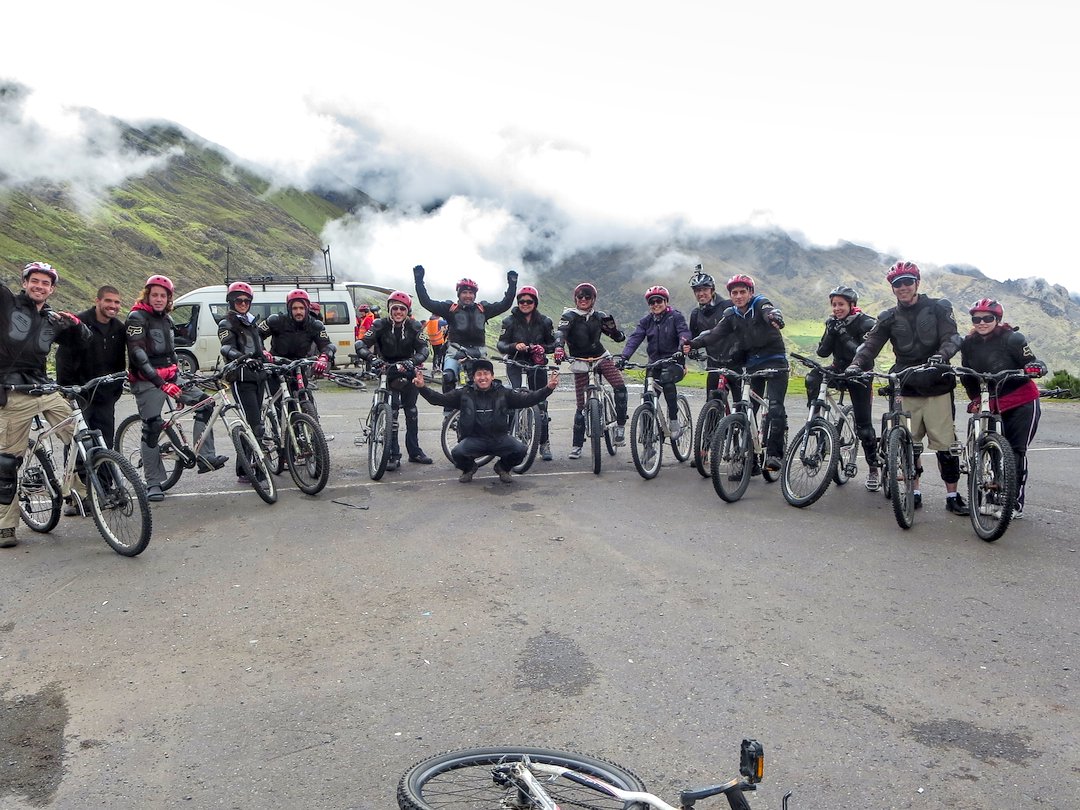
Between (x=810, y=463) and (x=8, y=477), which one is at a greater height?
(x=810, y=463)

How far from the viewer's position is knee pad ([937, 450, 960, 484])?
24.9 ft

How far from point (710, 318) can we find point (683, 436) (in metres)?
1.50

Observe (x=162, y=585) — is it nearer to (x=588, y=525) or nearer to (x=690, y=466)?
(x=588, y=525)

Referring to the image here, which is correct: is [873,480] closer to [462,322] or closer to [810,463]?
[810,463]

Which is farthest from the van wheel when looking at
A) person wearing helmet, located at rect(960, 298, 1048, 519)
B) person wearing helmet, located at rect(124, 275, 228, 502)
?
person wearing helmet, located at rect(960, 298, 1048, 519)

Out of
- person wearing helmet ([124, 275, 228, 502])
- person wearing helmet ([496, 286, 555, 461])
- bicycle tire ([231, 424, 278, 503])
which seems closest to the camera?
person wearing helmet ([124, 275, 228, 502])

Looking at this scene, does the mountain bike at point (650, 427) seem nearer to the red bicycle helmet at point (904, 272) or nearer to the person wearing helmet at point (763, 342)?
the person wearing helmet at point (763, 342)

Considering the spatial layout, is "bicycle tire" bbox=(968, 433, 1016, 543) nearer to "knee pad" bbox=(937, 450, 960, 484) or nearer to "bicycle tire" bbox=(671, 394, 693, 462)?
"knee pad" bbox=(937, 450, 960, 484)

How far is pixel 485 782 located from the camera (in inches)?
117

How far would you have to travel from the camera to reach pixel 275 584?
5.75m

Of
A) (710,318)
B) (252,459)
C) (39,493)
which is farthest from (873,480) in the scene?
(39,493)

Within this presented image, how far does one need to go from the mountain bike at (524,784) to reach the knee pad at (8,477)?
538 centimetres

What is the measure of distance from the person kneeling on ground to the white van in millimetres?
14846

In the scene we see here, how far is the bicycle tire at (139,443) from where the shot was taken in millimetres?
8203
